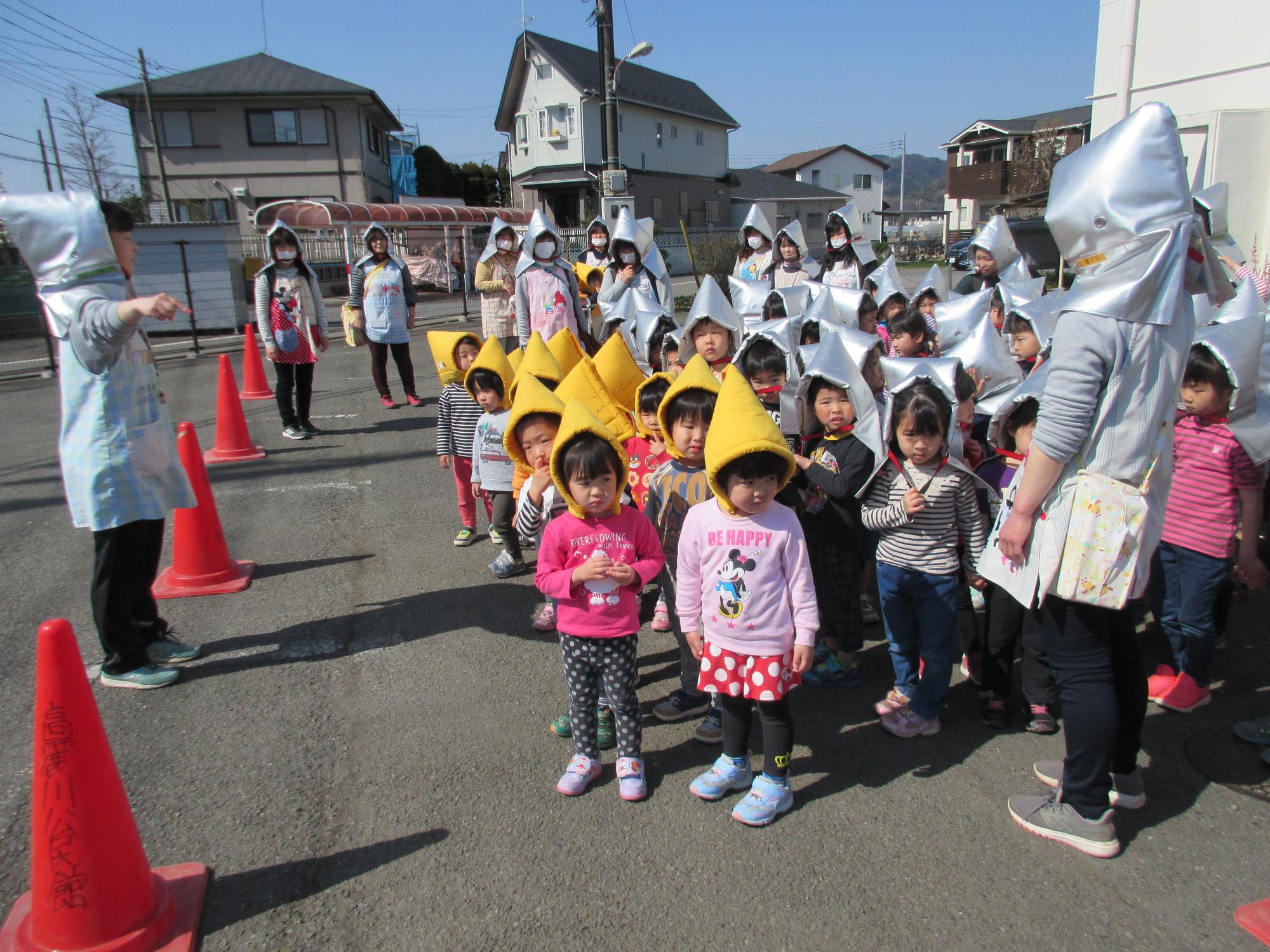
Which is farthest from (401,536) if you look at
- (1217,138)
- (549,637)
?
(1217,138)

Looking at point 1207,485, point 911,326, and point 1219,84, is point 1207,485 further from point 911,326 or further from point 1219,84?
point 1219,84

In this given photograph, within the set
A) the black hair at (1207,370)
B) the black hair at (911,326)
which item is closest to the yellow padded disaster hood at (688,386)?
the black hair at (1207,370)

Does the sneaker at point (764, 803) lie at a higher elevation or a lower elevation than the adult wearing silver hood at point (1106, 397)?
lower

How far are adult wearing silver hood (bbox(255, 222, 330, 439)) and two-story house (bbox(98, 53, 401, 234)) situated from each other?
104 feet

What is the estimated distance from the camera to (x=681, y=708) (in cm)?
345

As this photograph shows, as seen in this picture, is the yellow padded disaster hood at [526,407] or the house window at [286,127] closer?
the yellow padded disaster hood at [526,407]

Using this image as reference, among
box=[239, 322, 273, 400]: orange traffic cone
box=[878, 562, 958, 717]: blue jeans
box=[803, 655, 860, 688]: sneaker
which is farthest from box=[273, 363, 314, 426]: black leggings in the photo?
box=[878, 562, 958, 717]: blue jeans

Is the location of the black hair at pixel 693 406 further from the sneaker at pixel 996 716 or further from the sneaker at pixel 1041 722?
the sneaker at pixel 1041 722

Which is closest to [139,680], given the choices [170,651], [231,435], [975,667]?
[170,651]

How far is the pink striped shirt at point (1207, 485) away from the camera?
327 cm

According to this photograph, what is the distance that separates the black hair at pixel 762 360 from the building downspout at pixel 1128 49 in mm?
10010

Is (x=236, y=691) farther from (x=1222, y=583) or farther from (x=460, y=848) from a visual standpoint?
(x=1222, y=583)

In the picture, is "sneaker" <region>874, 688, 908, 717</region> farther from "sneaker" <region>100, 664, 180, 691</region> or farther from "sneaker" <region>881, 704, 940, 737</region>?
"sneaker" <region>100, 664, 180, 691</region>

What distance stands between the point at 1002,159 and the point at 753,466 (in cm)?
5041
